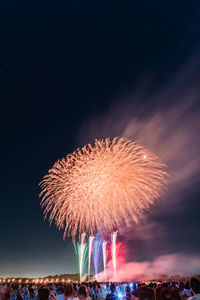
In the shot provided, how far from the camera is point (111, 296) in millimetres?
7766

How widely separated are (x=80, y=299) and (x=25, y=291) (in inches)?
400

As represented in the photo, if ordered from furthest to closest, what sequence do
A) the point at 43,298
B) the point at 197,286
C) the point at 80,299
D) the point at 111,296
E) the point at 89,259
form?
the point at 89,259, the point at 111,296, the point at 80,299, the point at 197,286, the point at 43,298

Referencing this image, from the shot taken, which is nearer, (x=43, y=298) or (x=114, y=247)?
(x=43, y=298)

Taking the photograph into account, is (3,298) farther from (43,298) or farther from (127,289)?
(127,289)

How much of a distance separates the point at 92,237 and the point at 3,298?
99.3ft

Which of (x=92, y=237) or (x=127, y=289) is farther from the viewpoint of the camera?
(x=92, y=237)

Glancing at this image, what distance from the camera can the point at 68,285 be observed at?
7262mm

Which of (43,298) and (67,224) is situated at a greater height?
(67,224)

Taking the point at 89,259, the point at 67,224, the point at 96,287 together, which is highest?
the point at 67,224

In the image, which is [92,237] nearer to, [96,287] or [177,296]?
[96,287]

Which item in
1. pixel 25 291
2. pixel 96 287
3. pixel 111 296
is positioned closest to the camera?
pixel 111 296

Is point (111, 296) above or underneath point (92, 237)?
underneath

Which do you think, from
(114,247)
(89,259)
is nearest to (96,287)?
(89,259)

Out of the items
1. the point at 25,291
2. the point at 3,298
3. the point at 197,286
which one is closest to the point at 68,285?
the point at 3,298
